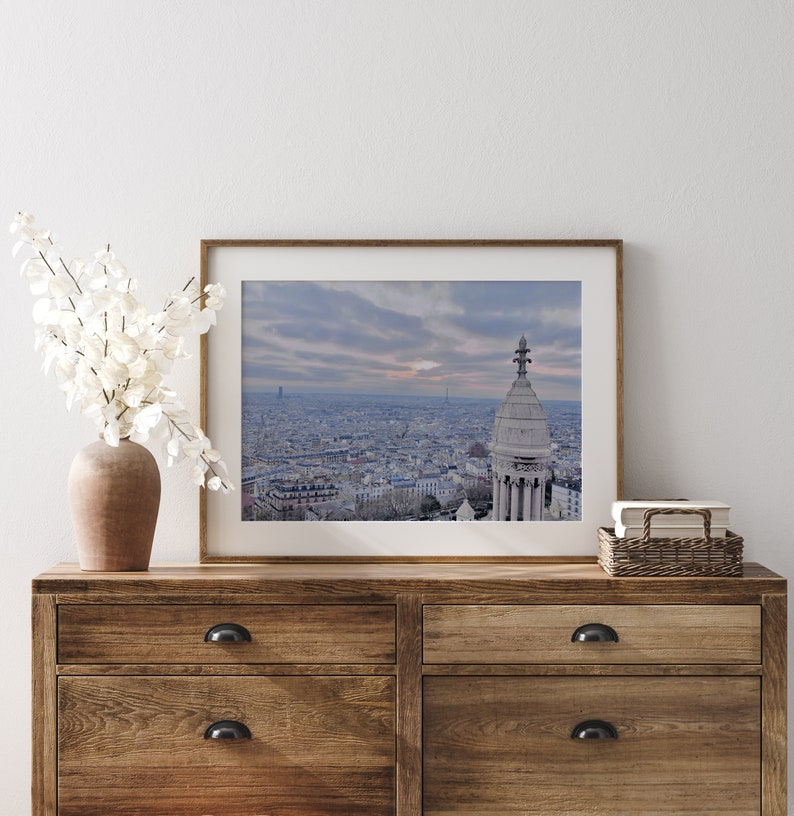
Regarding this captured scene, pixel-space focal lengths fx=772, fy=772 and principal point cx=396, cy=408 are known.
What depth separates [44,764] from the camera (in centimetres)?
158

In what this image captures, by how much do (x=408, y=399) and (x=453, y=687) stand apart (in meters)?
0.66

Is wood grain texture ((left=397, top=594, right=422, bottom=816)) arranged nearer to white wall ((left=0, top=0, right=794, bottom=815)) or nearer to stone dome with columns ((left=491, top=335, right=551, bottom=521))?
stone dome with columns ((left=491, top=335, right=551, bottom=521))

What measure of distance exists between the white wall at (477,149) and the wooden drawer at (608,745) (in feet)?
1.55

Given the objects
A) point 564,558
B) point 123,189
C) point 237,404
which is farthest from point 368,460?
point 123,189

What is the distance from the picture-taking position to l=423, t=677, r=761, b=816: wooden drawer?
5.18ft

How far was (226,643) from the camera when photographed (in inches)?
62.2

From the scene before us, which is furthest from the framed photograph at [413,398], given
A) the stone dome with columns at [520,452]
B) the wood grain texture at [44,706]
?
the wood grain texture at [44,706]

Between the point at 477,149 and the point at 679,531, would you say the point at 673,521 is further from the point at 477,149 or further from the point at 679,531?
the point at 477,149

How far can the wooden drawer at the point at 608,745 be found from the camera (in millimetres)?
1580

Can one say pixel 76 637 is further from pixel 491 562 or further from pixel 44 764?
pixel 491 562

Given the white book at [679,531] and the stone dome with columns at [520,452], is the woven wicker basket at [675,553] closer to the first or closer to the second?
the white book at [679,531]

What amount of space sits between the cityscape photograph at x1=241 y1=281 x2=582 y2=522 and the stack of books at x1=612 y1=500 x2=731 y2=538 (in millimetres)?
223

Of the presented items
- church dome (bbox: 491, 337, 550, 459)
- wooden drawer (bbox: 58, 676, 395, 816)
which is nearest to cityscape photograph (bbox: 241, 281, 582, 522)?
church dome (bbox: 491, 337, 550, 459)

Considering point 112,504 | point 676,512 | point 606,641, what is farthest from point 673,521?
point 112,504
